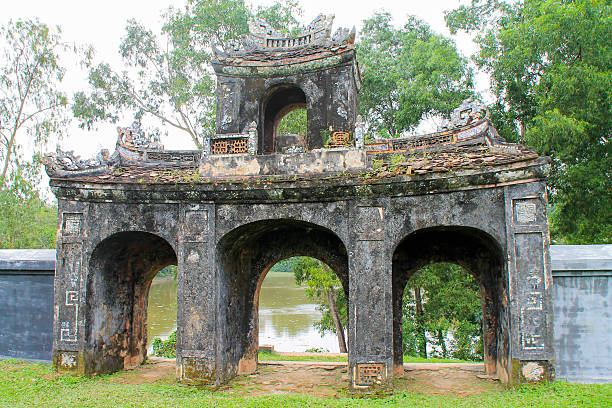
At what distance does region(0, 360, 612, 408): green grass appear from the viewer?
6.01 meters

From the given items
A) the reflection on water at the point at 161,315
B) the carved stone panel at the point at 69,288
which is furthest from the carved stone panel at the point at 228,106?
the reflection on water at the point at 161,315

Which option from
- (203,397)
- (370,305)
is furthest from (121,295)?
(370,305)

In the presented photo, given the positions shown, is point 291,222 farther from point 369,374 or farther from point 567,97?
point 567,97

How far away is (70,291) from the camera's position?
771 cm

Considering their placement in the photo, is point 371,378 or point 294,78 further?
point 294,78

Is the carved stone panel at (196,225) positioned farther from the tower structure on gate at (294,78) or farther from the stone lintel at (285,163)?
the tower structure on gate at (294,78)

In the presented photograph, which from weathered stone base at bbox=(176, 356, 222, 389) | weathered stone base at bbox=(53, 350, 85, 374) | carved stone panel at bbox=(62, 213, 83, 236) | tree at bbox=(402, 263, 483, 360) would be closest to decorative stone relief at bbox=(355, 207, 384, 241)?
weathered stone base at bbox=(176, 356, 222, 389)

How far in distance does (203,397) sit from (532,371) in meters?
4.61

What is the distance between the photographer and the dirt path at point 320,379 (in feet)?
24.5

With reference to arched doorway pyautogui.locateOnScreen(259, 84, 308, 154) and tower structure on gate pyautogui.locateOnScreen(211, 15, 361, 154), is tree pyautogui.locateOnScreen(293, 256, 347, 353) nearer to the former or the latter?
arched doorway pyautogui.locateOnScreen(259, 84, 308, 154)

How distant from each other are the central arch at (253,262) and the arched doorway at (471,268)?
1115mm

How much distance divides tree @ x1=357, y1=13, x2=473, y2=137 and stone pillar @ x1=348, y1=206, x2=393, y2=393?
756cm

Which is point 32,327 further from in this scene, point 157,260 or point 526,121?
point 526,121

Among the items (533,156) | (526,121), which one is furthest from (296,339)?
(533,156)
